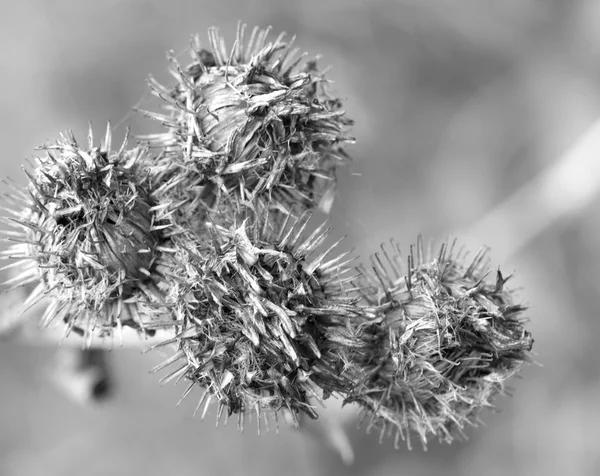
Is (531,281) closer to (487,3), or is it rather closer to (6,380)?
(487,3)

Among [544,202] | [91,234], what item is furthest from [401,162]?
[91,234]

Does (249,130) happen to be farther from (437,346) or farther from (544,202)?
(544,202)

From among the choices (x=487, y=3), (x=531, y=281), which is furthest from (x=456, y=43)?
(x=531, y=281)

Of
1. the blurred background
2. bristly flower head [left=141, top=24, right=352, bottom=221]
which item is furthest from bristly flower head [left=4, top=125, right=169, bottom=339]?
the blurred background

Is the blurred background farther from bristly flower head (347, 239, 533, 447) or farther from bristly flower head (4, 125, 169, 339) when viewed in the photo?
bristly flower head (4, 125, 169, 339)

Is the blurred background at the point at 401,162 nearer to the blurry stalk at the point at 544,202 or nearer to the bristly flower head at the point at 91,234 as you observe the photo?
the blurry stalk at the point at 544,202

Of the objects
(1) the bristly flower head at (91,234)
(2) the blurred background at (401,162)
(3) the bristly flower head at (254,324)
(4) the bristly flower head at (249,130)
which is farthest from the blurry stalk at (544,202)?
(1) the bristly flower head at (91,234)

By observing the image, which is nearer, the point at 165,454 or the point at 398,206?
the point at 165,454
